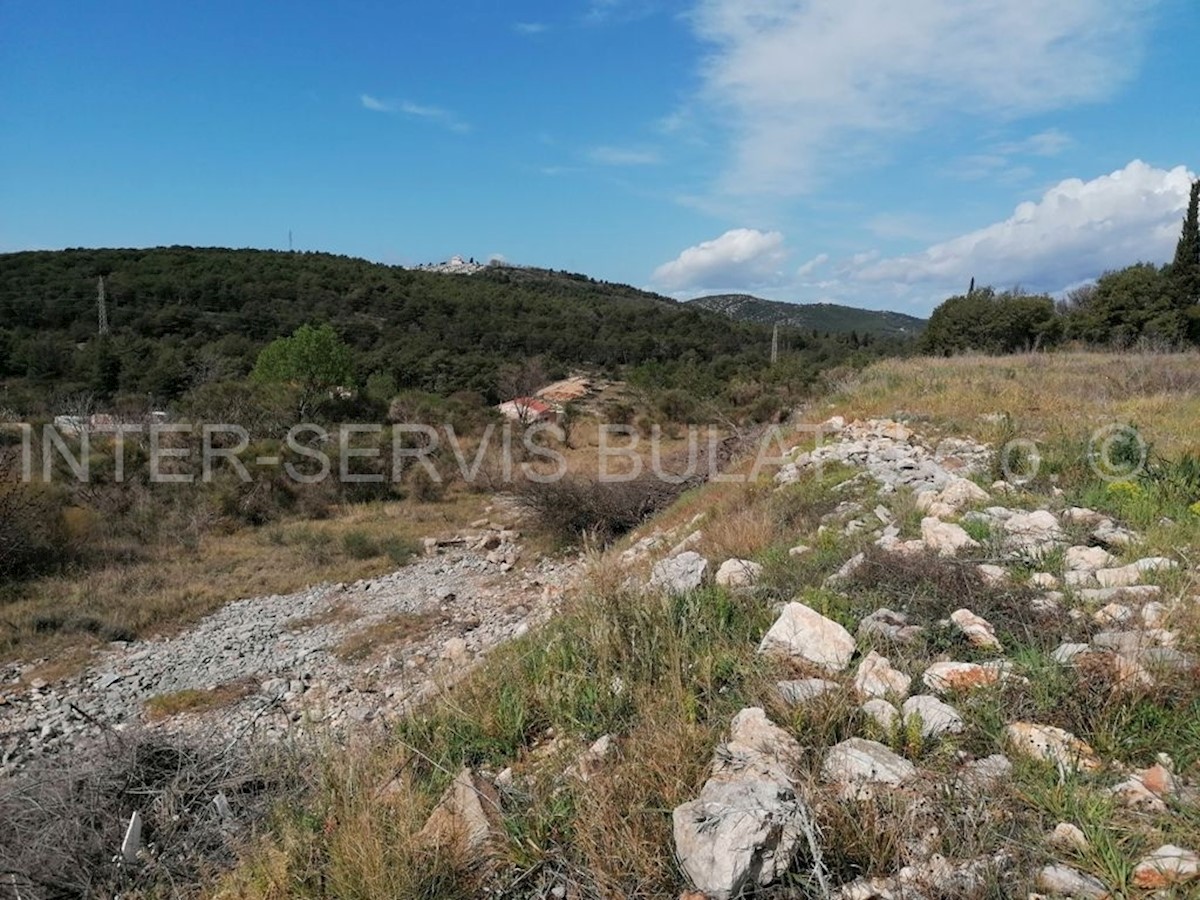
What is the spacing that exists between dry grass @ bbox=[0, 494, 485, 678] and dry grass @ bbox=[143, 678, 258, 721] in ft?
5.88

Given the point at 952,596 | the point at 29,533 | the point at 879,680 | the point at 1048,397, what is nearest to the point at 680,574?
the point at 952,596

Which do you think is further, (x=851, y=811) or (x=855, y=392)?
(x=855, y=392)

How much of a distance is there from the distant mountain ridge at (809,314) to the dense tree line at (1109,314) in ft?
169

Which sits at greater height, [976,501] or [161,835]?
[976,501]

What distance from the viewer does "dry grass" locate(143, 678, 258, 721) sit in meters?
5.76

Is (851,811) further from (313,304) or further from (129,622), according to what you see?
(313,304)

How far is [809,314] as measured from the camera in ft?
294

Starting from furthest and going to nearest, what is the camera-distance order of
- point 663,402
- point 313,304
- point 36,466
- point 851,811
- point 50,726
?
point 313,304
point 663,402
point 36,466
point 50,726
point 851,811

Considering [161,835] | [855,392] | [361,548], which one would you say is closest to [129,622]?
[361,548]

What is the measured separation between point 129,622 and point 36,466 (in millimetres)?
7116

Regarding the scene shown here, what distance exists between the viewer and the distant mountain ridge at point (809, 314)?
84.5 m

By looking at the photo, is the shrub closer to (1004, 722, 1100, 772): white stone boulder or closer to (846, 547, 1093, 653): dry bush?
(846, 547, 1093, 653): dry bush

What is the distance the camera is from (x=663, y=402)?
979 inches

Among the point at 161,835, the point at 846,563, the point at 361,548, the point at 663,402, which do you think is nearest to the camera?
the point at 161,835
